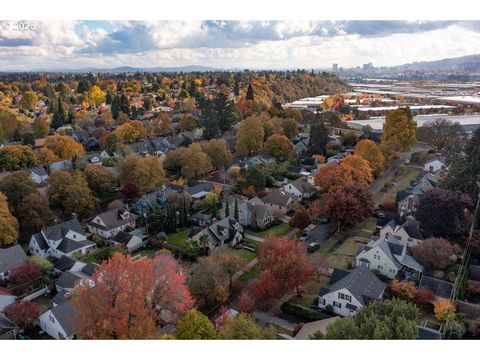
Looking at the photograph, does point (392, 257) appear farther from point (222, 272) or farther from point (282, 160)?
point (282, 160)

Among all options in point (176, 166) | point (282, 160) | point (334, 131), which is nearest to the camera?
point (176, 166)

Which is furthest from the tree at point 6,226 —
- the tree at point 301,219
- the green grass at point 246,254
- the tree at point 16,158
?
the tree at point 301,219

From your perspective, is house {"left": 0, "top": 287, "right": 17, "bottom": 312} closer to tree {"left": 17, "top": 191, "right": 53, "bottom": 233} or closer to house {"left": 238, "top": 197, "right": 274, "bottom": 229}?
tree {"left": 17, "top": 191, "right": 53, "bottom": 233}

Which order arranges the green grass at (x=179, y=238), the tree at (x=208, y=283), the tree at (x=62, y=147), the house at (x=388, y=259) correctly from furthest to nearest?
the tree at (x=62, y=147)
the green grass at (x=179, y=238)
the house at (x=388, y=259)
the tree at (x=208, y=283)

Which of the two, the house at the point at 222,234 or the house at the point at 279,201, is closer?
the house at the point at 222,234

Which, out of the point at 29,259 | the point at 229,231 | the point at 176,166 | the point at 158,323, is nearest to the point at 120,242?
the point at 29,259

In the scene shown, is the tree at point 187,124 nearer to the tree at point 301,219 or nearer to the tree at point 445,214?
the tree at point 301,219

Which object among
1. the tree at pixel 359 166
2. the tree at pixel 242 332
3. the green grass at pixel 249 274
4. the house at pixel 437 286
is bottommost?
the green grass at pixel 249 274
